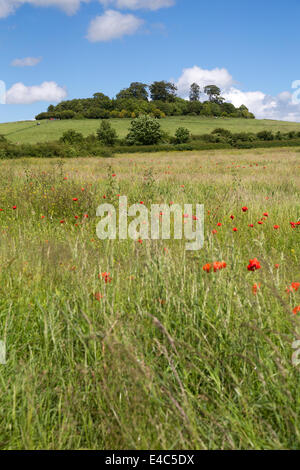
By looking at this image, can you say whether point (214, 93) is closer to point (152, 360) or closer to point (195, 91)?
point (195, 91)

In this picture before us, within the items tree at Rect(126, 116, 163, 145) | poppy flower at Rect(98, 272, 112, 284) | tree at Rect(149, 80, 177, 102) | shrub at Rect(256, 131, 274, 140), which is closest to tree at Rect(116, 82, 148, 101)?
tree at Rect(149, 80, 177, 102)

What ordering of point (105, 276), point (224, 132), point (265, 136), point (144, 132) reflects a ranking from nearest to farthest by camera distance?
point (105, 276) < point (265, 136) < point (144, 132) < point (224, 132)

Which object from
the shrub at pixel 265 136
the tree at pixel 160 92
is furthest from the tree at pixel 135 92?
the shrub at pixel 265 136

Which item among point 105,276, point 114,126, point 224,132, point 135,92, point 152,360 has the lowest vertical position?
point 152,360

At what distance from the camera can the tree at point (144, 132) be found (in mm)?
53625

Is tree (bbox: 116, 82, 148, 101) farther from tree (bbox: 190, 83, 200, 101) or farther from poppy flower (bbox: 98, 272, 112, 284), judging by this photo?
poppy flower (bbox: 98, 272, 112, 284)

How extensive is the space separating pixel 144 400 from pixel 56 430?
48 cm

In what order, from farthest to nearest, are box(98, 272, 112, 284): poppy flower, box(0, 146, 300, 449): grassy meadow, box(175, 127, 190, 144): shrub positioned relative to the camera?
box(175, 127, 190, 144): shrub → box(98, 272, 112, 284): poppy flower → box(0, 146, 300, 449): grassy meadow

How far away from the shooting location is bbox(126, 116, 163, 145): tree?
53.6 m

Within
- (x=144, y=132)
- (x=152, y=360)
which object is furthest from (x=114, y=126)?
(x=152, y=360)

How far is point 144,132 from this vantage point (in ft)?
176

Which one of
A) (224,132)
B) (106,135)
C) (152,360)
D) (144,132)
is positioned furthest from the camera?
(224,132)
